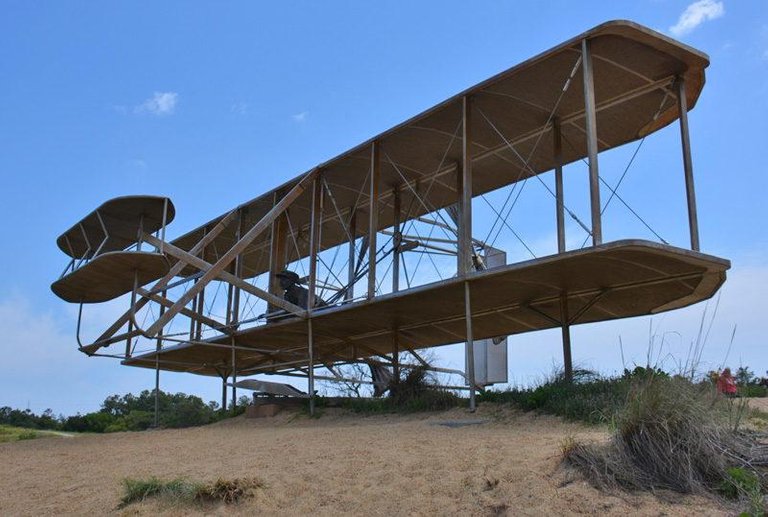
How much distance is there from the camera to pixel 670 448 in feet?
24.2

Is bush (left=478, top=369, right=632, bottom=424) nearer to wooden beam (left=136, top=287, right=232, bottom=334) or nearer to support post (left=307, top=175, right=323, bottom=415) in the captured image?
support post (left=307, top=175, right=323, bottom=415)

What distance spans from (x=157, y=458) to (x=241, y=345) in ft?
34.0

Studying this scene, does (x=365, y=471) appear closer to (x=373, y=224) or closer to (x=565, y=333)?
(x=565, y=333)

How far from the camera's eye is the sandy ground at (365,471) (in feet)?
24.2

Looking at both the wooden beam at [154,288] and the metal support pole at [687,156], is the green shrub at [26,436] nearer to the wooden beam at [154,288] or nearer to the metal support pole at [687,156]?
the wooden beam at [154,288]

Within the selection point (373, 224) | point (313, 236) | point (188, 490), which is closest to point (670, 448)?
point (188, 490)

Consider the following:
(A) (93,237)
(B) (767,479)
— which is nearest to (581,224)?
(B) (767,479)

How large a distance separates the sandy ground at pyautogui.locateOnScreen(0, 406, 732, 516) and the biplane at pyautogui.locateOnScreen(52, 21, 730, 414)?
9.39 ft

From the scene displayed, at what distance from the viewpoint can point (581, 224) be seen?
631 inches

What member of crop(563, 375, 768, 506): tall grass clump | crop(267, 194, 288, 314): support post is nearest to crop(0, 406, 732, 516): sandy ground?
crop(563, 375, 768, 506): tall grass clump

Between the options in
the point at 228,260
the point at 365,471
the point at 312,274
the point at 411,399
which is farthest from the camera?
the point at 312,274

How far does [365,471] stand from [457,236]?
10.7 m

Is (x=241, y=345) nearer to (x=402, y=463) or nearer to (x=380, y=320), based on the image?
(x=380, y=320)

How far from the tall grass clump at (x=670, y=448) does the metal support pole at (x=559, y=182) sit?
26.8ft
